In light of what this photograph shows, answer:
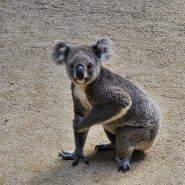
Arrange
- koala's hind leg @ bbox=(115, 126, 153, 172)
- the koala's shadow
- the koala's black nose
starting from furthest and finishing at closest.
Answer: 1. koala's hind leg @ bbox=(115, 126, 153, 172)
2. the koala's shadow
3. the koala's black nose

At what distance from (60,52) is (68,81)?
1.47 m

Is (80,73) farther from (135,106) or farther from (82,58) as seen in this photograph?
(135,106)

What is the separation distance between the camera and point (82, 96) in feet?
15.5

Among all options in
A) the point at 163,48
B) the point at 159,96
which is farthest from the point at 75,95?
the point at 163,48

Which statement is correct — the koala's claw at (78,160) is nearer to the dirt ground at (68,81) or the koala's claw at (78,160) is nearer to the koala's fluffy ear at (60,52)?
the dirt ground at (68,81)

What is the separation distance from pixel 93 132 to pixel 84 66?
3.84 ft

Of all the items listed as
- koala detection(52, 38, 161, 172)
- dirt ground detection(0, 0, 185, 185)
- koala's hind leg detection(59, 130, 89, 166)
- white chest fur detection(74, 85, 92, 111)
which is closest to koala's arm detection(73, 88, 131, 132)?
koala detection(52, 38, 161, 172)

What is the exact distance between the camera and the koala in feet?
15.1

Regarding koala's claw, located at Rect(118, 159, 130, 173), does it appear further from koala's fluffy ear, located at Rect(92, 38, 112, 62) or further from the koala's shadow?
koala's fluffy ear, located at Rect(92, 38, 112, 62)

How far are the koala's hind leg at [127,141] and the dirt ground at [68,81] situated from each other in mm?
100

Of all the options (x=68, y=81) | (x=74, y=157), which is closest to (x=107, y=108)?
(x=74, y=157)

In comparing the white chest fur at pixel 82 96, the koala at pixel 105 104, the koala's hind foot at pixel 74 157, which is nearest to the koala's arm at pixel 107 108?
the koala at pixel 105 104

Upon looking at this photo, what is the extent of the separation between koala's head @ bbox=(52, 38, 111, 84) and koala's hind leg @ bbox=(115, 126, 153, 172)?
0.59 metres

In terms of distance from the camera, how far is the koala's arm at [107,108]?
4.62 meters
